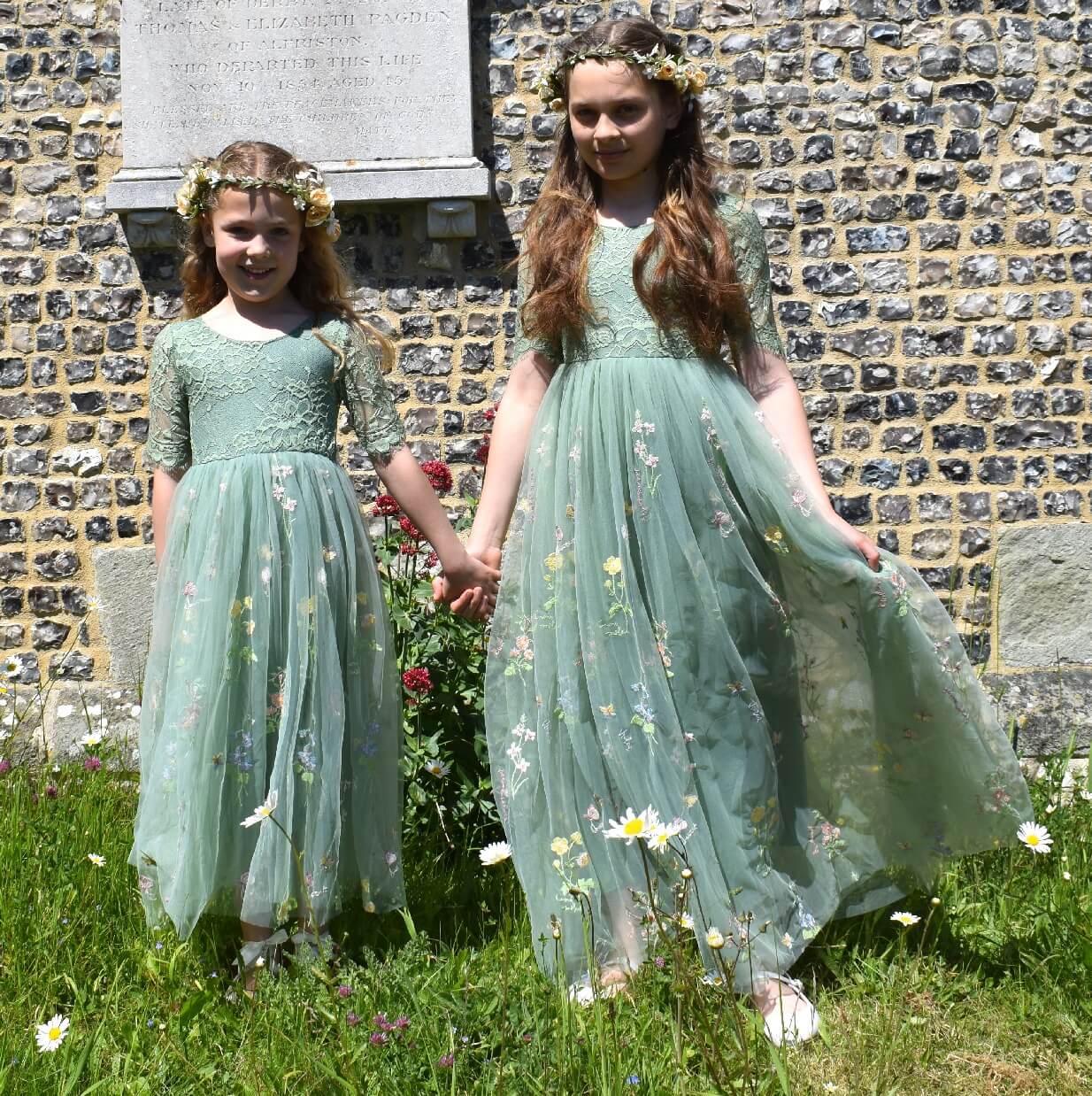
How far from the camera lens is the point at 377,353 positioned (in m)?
2.78

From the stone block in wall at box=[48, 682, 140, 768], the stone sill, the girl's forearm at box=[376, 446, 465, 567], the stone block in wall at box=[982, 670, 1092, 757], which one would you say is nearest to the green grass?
the girl's forearm at box=[376, 446, 465, 567]

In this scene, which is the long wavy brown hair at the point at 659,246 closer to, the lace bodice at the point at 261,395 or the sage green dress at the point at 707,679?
the sage green dress at the point at 707,679

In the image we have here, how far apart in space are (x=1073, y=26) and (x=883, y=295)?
4.47 ft

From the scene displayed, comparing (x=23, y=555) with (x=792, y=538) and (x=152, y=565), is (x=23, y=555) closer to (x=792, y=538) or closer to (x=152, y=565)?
(x=152, y=565)

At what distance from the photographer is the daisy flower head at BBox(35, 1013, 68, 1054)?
2.10 metres

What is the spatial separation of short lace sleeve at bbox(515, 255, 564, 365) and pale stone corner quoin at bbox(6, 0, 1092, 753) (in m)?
2.65

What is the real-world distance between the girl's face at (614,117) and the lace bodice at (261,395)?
67cm

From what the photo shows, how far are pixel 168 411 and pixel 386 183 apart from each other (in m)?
2.77

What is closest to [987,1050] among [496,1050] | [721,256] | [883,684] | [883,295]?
[883,684]

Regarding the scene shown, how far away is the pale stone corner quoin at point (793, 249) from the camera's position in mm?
Result: 5184

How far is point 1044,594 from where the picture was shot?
5215mm

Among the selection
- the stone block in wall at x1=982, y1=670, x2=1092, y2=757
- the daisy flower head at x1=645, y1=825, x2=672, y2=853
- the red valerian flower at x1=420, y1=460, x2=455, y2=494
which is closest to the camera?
the daisy flower head at x1=645, y1=825, x2=672, y2=853

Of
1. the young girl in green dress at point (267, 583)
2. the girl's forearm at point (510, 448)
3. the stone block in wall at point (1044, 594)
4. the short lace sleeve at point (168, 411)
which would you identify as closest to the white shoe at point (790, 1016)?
the young girl in green dress at point (267, 583)

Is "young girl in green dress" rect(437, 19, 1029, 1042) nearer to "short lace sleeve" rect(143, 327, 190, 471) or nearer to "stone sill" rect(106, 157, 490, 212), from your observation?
"short lace sleeve" rect(143, 327, 190, 471)
